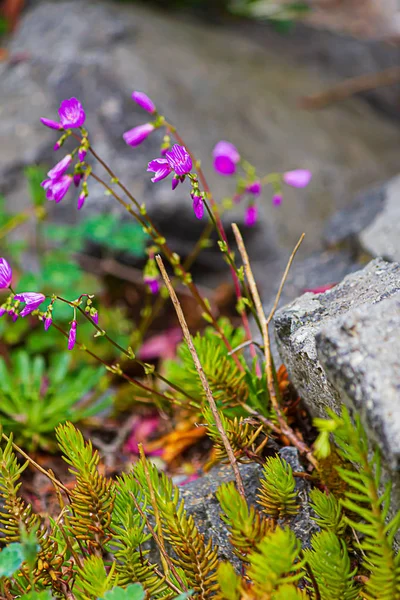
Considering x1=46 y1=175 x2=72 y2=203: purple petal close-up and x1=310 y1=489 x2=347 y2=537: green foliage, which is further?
x1=46 y1=175 x2=72 y2=203: purple petal close-up

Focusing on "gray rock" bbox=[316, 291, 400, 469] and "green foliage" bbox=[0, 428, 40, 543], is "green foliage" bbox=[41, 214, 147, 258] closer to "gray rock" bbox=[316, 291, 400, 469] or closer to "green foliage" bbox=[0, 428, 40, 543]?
"green foliage" bbox=[0, 428, 40, 543]

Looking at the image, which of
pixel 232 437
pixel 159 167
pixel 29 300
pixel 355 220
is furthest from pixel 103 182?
pixel 355 220

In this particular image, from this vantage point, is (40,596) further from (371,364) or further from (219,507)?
(371,364)

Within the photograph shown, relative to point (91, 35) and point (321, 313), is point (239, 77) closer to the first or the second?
point (91, 35)

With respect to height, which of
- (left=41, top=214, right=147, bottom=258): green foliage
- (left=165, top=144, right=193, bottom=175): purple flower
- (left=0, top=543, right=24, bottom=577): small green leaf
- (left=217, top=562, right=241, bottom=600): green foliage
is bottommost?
(left=41, top=214, right=147, bottom=258): green foliage

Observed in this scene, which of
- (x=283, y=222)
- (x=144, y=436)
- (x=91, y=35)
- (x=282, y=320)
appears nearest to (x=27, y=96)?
(x=91, y=35)

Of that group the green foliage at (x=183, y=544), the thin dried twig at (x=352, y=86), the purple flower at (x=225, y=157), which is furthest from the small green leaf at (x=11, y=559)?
the thin dried twig at (x=352, y=86)

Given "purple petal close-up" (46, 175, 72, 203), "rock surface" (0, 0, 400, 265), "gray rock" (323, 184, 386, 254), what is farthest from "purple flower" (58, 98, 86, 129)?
"rock surface" (0, 0, 400, 265)
